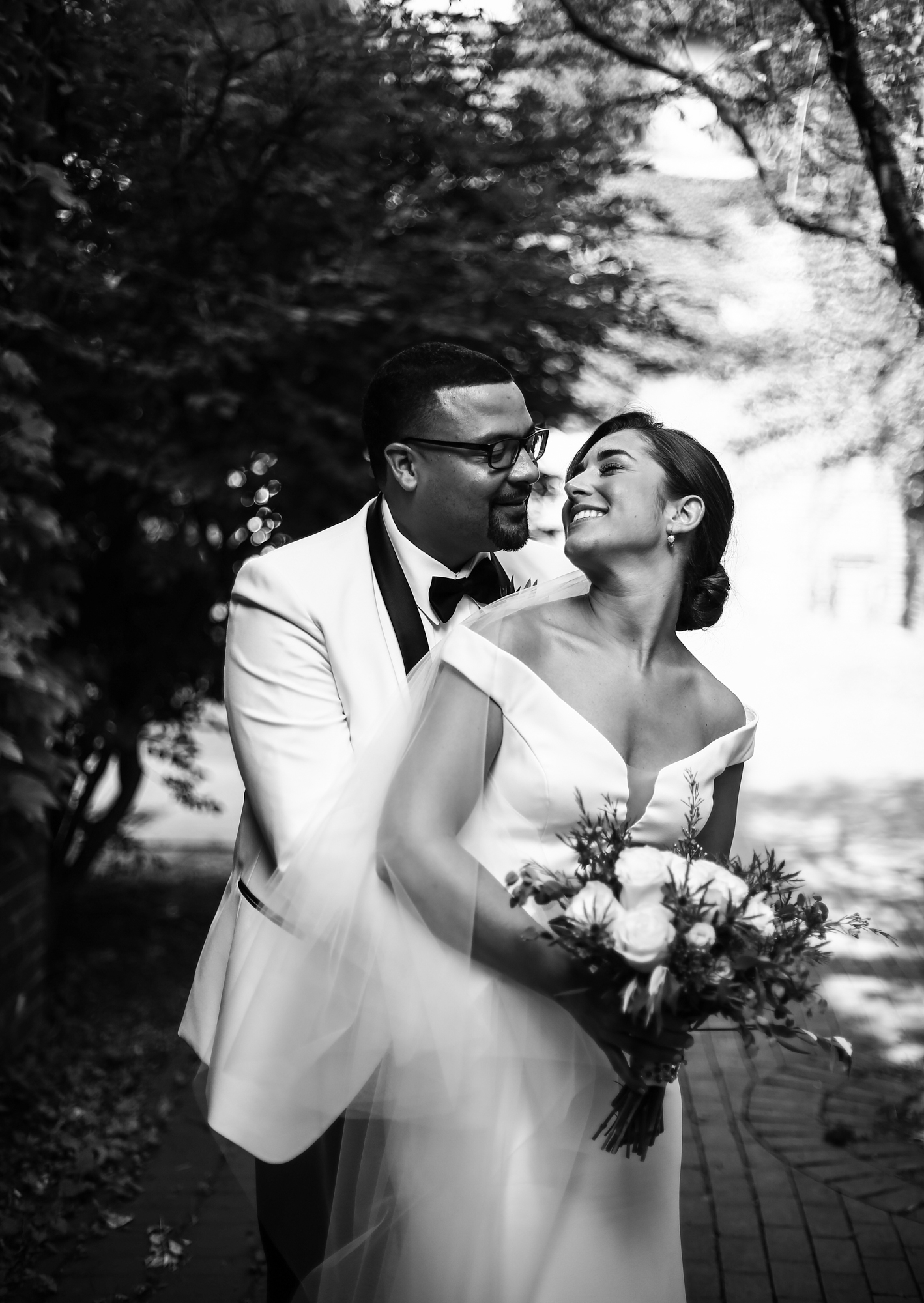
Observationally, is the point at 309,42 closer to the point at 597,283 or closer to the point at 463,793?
the point at 597,283

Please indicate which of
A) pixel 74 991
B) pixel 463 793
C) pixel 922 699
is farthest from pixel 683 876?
pixel 922 699

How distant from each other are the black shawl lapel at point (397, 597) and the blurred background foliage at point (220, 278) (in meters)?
1.50

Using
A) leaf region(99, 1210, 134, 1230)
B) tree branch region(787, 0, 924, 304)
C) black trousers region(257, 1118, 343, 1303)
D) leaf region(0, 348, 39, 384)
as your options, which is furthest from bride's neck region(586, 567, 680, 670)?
leaf region(99, 1210, 134, 1230)

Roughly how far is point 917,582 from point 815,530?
245 centimetres

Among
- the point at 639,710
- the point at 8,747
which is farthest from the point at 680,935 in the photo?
the point at 8,747

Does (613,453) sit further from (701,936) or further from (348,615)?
(701,936)

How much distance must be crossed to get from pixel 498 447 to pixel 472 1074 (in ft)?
4.82

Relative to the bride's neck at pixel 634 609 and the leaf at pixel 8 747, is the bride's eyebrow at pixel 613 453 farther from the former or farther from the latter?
the leaf at pixel 8 747

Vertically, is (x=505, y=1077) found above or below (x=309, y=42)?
below

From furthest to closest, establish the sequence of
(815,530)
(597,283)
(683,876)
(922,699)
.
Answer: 1. (815,530)
2. (922,699)
3. (597,283)
4. (683,876)

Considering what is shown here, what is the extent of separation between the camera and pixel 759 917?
191 centimetres

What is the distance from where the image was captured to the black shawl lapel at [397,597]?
8.98 ft

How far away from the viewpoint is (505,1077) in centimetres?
214

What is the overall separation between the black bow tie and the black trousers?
3.92 ft
